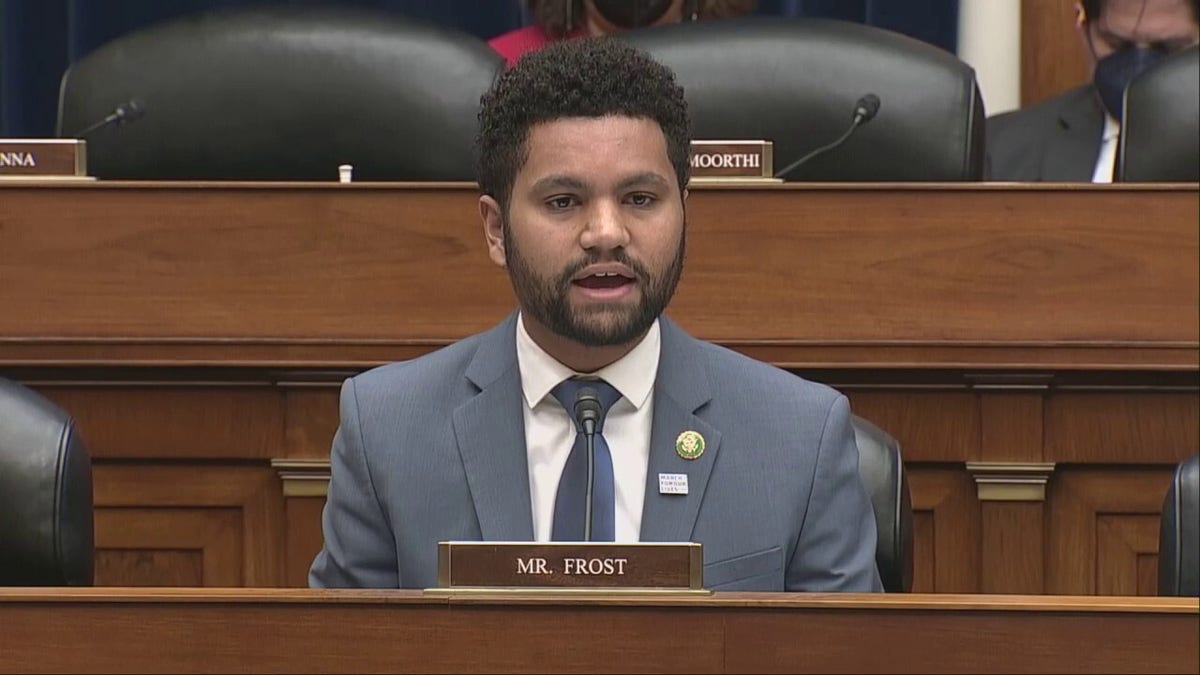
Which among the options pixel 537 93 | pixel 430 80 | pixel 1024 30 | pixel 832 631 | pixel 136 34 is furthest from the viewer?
pixel 1024 30

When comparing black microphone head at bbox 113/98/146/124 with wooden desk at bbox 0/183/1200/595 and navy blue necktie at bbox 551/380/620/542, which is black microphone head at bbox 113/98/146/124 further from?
navy blue necktie at bbox 551/380/620/542

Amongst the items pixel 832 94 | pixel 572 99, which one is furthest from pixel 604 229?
pixel 832 94

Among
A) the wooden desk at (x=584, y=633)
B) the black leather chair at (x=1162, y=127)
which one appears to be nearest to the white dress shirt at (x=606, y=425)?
the wooden desk at (x=584, y=633)

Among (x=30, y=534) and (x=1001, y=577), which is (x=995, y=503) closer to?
(x=1001, y=577)

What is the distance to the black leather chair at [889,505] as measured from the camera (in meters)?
2.00

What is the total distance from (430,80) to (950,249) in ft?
2.62

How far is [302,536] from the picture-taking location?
2479 millimetres

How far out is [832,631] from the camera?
138 centimetres

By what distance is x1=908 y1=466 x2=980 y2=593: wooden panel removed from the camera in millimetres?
2457

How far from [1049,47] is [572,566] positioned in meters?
3.04

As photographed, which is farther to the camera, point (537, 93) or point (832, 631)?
point (537, 93)

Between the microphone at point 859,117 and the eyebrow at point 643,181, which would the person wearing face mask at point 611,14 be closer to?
the microphone at point 859,117

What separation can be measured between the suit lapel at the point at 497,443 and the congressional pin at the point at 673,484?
123mm

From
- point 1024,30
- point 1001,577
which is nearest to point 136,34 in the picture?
point 1001,577
